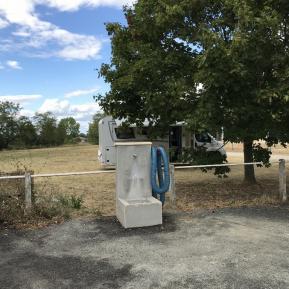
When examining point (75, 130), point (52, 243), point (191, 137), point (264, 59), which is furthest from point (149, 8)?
point (75, 130)

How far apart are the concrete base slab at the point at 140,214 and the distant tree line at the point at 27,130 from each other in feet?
216

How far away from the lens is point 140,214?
7914 mm

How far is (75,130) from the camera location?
118m

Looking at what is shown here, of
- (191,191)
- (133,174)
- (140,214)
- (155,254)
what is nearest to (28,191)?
(133,174)

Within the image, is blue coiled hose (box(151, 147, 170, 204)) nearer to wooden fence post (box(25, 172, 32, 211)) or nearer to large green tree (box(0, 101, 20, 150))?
wooden fence post (box(25, 172, 32, 211))

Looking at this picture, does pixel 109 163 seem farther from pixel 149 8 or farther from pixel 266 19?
pixel 266 19

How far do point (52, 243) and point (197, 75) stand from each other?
5.11 m

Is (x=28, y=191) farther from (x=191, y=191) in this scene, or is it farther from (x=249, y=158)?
(x=249, y=158)

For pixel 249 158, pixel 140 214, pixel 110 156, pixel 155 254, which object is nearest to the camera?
pixel 155 254

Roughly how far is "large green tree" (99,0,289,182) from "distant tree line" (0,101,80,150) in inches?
2406

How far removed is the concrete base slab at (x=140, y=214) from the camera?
Answer: 25.7 feet

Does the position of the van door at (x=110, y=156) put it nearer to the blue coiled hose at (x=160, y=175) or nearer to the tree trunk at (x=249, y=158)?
the tree trunk at (x=249, y=158)

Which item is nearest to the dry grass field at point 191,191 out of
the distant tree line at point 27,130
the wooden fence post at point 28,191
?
the wooden fence post at point 28,191

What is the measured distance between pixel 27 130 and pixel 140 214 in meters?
70.8
